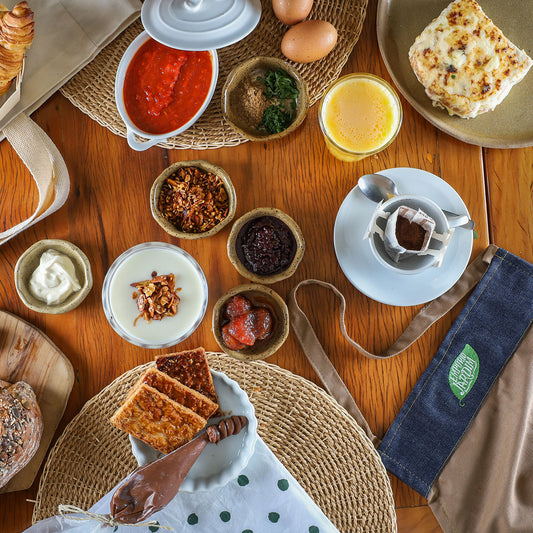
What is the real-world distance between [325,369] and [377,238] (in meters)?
0.44

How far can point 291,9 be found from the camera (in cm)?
154

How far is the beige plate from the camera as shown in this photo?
165cm

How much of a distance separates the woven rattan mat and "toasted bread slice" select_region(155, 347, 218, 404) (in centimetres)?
11

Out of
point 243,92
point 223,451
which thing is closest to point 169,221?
point 243,92

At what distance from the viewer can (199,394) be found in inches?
58.4

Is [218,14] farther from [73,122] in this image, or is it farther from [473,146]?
[473,146]

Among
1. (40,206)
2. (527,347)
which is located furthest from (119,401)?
(527,347)

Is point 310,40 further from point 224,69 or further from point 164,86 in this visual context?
point 164,86

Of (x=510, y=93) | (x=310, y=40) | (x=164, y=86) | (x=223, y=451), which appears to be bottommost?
(x=223, y=451)

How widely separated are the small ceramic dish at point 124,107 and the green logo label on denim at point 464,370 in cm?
108

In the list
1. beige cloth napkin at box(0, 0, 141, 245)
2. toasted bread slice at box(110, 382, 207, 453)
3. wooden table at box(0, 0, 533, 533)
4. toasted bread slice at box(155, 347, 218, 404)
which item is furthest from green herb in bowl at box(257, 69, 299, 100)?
toasted bread slice at box(110, 382, 207, 453)

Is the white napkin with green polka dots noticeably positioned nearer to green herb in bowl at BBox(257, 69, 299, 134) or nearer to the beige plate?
green herb in bowl at BBox(257, 69, 299, 134)

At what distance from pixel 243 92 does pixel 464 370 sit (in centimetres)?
109

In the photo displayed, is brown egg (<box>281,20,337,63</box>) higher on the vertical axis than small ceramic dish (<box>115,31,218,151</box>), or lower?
higher
